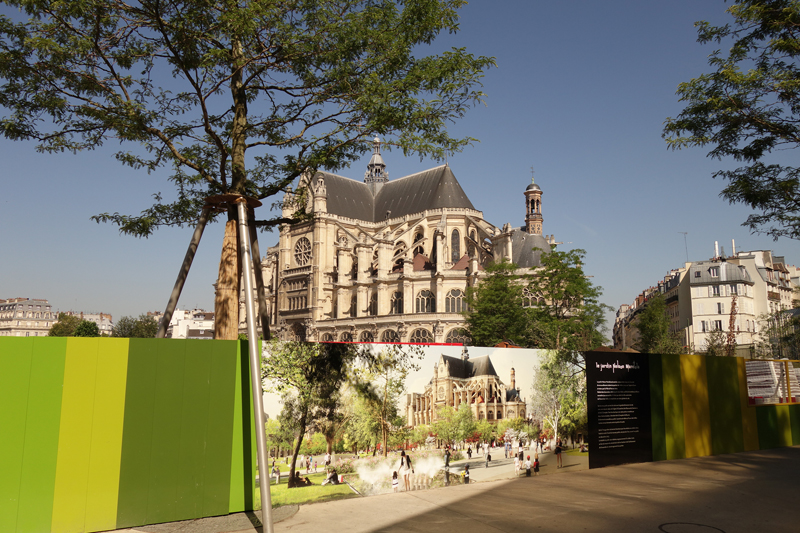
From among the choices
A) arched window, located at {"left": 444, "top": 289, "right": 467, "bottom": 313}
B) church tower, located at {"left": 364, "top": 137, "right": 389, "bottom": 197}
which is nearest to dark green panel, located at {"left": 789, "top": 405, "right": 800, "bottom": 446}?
arched window, located at {"left": 444, "top": 289, "right": 467, "bottom": 313}

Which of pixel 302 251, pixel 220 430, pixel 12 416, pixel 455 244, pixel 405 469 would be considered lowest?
pixel 405 469

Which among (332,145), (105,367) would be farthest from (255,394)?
(332,145)

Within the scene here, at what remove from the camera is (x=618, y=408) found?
1077 cm

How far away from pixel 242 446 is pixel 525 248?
163 ft

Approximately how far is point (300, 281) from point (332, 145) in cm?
5011

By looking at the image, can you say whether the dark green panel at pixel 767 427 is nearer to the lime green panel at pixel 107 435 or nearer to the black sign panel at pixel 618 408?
the black sign panel at pixel 618 408

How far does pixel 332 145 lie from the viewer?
11.4m

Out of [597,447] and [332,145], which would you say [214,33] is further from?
[597,447]

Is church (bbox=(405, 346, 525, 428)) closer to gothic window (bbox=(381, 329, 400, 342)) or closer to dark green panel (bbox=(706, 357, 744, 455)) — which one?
dark green panel (bbox=(706, 357, 744, 455))

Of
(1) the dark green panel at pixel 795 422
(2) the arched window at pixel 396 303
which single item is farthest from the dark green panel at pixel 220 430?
(2) the arched window at pixel 396 303

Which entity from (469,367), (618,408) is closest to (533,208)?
(618,408)

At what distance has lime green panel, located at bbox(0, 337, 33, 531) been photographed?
5.73m

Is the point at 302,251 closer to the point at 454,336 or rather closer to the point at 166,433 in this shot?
the point at 454,336

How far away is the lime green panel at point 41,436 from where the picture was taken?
584cm
